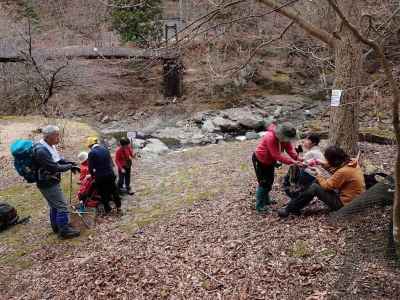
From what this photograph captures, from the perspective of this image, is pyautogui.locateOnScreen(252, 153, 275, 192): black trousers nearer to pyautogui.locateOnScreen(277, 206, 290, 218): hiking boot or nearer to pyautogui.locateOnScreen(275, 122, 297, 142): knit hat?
pyautogui.locateOnScreen(277, 206, 290, 218): hiking boot

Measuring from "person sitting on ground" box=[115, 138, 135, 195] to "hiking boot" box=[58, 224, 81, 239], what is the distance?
2005 millimetres

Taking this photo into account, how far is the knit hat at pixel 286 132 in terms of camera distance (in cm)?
520

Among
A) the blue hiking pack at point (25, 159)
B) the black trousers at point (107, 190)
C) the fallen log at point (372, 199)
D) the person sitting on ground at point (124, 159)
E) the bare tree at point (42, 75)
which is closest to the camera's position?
the fallen log at point (372, 199)

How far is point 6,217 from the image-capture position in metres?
7.30

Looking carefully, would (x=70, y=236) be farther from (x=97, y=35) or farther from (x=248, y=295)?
(x=97, y=35)

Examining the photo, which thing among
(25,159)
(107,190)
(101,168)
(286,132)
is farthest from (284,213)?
(25,159)

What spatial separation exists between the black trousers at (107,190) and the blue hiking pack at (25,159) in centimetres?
123

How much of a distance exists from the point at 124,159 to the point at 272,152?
379 cm

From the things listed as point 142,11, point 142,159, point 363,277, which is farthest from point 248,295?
point 142,11

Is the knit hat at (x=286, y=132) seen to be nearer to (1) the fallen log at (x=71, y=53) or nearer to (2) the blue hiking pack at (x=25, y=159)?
(2) the blue hiking pack at (x=25, y=159)

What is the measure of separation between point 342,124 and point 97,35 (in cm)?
2643

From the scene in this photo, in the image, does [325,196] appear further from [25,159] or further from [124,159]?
[124,159]

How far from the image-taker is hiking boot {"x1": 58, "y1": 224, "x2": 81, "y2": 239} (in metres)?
6.44

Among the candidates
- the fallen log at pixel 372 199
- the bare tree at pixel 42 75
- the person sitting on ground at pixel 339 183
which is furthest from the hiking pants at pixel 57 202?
the bare tree at pixel 42 75
